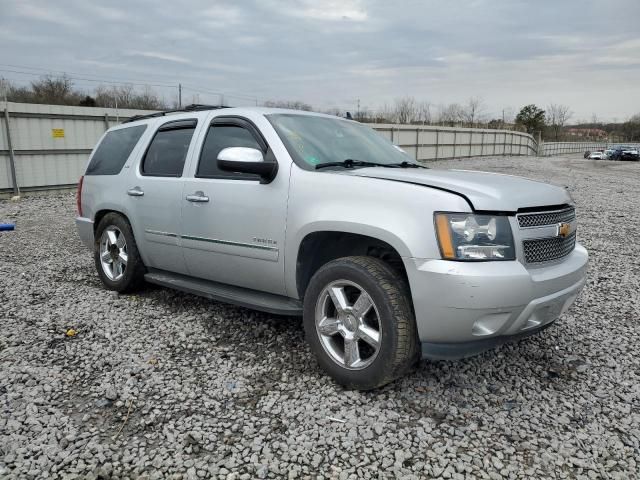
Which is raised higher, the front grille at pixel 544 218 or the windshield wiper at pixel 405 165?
the windshield wiper at pixel 405 165

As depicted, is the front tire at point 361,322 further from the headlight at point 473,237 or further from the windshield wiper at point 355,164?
the windshield wiper at point 355,164

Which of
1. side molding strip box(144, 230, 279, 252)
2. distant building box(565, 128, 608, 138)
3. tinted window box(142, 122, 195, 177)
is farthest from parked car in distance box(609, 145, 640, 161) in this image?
distant building box(565, 128, 608, 138)

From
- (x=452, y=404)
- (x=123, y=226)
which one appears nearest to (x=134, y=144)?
(x=123, y=226)

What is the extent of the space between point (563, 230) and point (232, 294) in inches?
91.6

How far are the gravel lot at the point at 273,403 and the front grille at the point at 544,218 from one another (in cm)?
105

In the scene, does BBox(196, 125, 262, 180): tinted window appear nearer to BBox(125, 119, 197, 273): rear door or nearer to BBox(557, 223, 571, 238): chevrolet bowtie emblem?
BBox(125, 119, 197, 273): rear door

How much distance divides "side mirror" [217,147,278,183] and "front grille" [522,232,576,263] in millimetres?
1707

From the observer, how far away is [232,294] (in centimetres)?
377

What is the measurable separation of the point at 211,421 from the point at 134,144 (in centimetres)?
313

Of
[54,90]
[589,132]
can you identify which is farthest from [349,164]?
[589,132]

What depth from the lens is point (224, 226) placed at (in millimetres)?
3707

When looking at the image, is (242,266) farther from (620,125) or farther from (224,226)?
(620,125)

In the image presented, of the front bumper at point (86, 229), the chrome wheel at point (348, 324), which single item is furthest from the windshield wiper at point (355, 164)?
the front bumper at point (86, 229)

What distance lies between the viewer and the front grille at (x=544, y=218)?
284 cm
